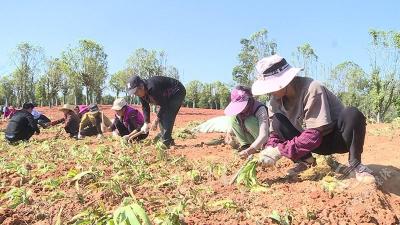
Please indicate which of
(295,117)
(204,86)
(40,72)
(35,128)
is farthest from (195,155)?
(204,86)

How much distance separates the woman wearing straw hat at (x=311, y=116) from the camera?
3.15 m

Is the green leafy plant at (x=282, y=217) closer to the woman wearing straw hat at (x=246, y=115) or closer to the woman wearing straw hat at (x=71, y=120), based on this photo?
the woman wearing straw hat at (x=246, y=115)

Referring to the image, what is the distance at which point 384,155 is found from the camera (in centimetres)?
490

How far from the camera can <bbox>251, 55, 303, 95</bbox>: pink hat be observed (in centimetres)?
314

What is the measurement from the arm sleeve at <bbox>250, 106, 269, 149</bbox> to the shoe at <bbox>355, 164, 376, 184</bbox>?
819 mm

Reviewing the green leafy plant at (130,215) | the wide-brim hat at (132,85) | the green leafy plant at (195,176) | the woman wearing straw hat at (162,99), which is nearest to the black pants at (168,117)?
the woman wearing straw hat at (162,99)

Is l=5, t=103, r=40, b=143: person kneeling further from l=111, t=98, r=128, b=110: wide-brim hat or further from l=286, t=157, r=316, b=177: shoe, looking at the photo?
l=286, t=157, r=316, b=177: shoe

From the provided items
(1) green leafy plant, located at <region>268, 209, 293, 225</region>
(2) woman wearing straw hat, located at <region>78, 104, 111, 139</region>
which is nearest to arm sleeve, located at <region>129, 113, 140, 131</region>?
(2) woman wearing straw hat, located at <region>78, 104, 111, 139</region>

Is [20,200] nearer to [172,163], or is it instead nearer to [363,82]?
[172,163]

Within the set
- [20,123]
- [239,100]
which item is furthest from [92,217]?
[20,123]

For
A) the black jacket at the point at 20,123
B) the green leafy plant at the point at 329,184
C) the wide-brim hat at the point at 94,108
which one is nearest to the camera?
the green leafy plant at the point at 329,184

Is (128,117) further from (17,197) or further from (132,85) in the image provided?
(17,197)

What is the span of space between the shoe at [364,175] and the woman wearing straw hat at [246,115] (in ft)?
2.80

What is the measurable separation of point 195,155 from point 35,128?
4.26m
